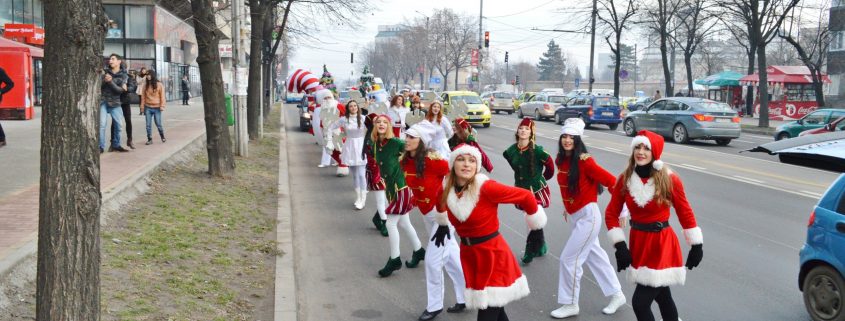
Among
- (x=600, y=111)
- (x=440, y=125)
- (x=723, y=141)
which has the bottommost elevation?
(x=723, y=141)

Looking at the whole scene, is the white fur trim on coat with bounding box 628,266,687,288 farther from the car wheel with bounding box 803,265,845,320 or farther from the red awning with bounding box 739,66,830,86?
the red awning with bounding box 739,66,830,86

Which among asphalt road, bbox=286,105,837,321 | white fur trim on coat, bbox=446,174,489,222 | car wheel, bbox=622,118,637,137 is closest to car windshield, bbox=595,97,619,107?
car wheel, bbox=622,118,637,137

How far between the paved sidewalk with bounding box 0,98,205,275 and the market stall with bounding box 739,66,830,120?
35.5 m

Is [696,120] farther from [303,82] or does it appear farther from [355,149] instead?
[355,149]

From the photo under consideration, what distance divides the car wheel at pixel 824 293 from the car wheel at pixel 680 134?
19531 millimetres

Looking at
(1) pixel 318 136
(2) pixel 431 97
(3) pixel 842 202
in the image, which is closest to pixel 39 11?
(1) pixel 318 136

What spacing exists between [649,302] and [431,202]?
231cm

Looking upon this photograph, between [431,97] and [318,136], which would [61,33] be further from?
[318,136]

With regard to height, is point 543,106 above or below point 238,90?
below

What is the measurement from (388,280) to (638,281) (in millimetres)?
3073

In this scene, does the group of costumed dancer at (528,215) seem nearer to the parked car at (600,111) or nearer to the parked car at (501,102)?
the parked car at (600,111)

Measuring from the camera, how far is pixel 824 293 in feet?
19.3

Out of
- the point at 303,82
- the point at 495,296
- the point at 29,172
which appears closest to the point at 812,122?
the point at 303,82

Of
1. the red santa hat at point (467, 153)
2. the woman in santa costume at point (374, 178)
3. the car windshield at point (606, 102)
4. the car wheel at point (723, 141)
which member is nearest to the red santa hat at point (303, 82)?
the car wheel at point (723, 141)
